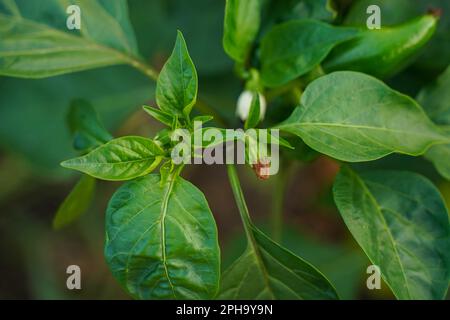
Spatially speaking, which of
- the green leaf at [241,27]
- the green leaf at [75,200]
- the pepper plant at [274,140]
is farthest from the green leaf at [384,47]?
the green leaf at [75,200]

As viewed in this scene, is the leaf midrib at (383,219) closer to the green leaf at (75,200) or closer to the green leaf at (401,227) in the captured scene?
the green leaf at (401,227)

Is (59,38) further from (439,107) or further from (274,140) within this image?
(439,107)

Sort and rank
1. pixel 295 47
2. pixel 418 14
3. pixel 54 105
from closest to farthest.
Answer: pixel 295 47
pixel 418 14
pixel 54 105

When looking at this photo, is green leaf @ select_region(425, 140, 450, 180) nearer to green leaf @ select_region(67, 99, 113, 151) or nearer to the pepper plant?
the pepper plant

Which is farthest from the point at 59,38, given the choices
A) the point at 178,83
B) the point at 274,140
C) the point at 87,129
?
the point at 274,140

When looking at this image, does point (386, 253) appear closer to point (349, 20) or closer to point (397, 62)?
point (397, 62)

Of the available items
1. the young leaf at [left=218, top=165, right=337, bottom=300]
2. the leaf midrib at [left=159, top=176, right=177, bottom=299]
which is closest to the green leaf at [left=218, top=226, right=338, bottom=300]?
the young leaf at [left=218, top=165, right=337, bottom=300]

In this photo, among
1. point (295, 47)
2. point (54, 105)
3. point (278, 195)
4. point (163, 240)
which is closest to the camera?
point (163, 240)
